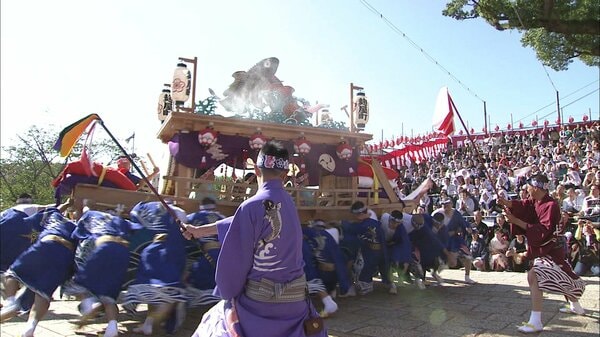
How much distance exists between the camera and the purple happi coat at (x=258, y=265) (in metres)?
2.15

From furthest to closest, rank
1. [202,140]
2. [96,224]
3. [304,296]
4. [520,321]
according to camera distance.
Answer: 1. [202,140]
2. [520,321]
3. [96,224]
4. [304,296]

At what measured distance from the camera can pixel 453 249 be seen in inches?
275

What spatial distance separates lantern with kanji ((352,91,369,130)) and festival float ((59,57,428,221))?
0.02m

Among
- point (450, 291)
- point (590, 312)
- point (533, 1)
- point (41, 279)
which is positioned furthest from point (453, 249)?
point (41, 279)

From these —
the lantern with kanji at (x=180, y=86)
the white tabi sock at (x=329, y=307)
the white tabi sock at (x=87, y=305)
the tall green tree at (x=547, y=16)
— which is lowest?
the white tabi sock at (x=329, y=307)

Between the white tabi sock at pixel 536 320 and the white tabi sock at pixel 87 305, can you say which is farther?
the white tabi sock at pixel 536 320

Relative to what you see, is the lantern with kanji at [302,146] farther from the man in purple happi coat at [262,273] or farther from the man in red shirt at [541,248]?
the man in purple happi coat at [262,273]

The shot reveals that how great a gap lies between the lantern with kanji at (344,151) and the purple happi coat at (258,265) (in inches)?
178

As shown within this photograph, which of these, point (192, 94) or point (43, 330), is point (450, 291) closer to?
point (192, 94)

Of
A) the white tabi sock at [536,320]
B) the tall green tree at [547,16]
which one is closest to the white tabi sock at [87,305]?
the white tabi sock at [536,320]

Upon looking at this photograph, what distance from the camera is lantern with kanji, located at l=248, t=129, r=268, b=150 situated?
5.98 metres

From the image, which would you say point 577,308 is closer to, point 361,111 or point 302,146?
point 302,146

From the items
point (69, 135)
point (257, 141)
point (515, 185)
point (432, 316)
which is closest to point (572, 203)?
point (515, 185)

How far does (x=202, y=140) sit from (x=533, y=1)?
5.70 m
